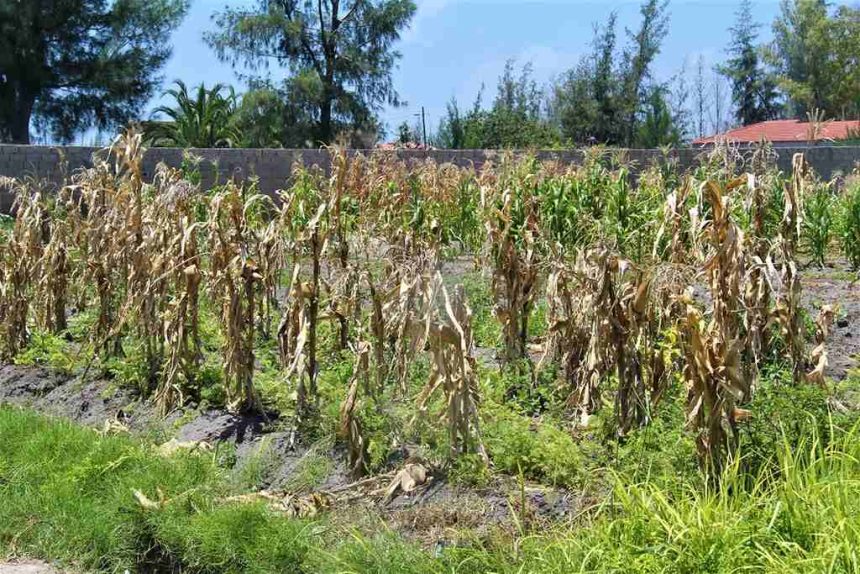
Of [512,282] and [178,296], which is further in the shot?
[512,282]

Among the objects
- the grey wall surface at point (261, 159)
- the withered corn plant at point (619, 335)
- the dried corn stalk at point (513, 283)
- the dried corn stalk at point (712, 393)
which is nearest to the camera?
the dried corn stalk at point (712, 393)

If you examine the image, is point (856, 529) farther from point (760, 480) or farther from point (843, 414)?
point (843, 414)

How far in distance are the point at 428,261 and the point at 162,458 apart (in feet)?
5.84

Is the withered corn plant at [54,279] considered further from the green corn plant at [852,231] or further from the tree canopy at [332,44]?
the tree canopy at [332,44]

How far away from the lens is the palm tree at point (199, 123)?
33781 mm

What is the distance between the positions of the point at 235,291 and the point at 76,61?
33.3 meters

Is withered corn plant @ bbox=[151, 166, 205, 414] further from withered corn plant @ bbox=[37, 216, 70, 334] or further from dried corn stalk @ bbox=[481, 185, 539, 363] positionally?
dried corn stalk @ bbox=[481, 185, 539, 363]

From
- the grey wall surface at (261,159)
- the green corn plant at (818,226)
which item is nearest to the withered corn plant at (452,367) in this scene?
the green corn plant at (818,226)

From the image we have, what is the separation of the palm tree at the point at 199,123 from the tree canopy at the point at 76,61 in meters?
1.93

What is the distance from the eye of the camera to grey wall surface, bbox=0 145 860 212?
17641 mm

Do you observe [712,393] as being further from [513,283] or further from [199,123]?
[199,123]

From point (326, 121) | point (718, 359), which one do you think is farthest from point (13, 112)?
point (718, 359)

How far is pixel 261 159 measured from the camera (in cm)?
1905

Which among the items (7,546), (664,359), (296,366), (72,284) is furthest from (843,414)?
(72,284)
